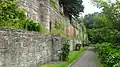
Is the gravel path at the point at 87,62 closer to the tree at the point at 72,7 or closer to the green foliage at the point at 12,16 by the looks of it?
the green foliage at the point at 12,16

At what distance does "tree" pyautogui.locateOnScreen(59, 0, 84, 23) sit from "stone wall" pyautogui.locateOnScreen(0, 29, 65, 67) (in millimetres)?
22816

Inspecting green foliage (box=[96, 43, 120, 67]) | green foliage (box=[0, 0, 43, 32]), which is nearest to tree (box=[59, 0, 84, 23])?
green foliage (box=[96, 43, 120, 67])

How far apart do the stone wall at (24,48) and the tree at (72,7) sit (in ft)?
74.9

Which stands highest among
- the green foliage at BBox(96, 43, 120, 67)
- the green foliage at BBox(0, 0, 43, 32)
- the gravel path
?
the green foliage at BBox(0, 0, 43, 32)

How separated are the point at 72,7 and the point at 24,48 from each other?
31.3 meters

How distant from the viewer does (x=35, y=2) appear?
2569 cm

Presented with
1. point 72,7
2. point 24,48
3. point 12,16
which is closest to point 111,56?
point 24,48

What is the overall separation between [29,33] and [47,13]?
1237cm

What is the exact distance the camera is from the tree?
43716mm

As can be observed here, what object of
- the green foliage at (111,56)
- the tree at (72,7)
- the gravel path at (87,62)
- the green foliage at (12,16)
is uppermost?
the tree at (72,7)

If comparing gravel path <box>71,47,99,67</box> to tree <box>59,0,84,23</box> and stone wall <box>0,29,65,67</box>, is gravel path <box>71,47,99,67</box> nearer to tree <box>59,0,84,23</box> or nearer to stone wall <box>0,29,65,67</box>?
stone wall <box>0,29,65,67</box>

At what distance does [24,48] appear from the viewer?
13.8m

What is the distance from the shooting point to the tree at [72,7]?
43.7 metres

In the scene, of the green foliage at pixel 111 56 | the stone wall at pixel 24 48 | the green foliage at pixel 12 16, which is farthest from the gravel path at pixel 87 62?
the green foliage at pixel 12 16
